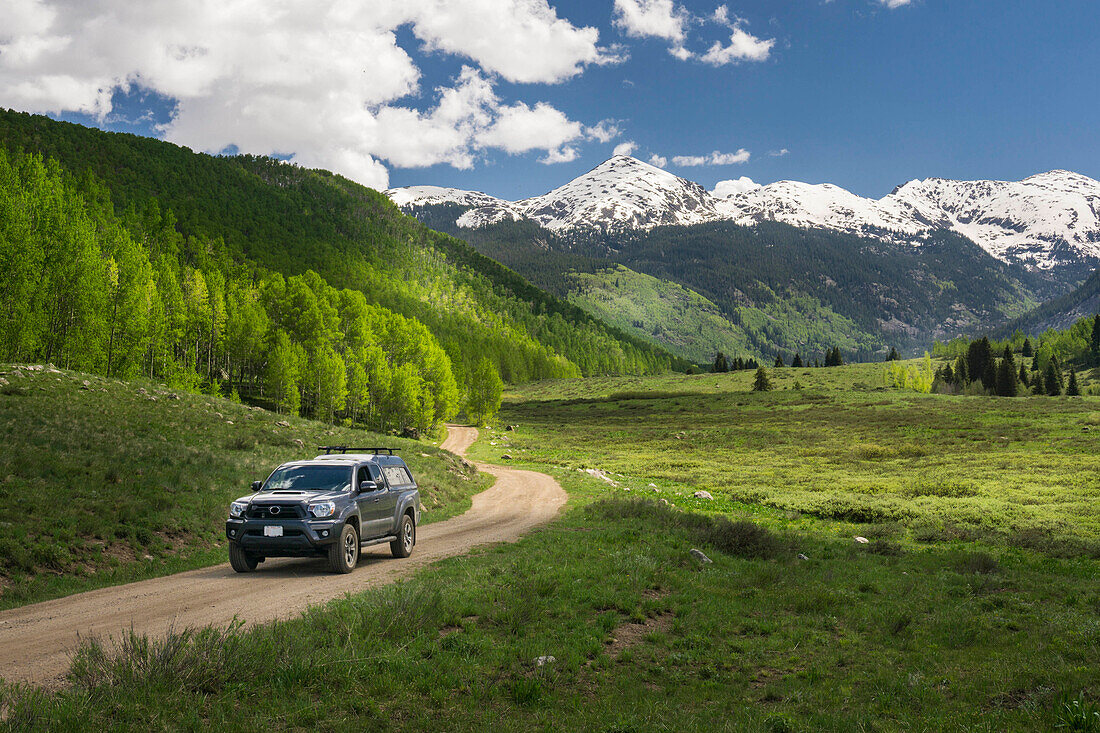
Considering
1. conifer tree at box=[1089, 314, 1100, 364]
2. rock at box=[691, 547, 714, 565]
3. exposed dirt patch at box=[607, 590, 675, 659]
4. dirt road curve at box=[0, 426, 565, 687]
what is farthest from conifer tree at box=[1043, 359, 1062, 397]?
exposed dirt patch at box=[607, 590, 675, 659]

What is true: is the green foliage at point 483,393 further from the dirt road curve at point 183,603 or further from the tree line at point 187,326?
the dirt road curve at point 183,603

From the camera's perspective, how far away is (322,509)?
14.6 meters

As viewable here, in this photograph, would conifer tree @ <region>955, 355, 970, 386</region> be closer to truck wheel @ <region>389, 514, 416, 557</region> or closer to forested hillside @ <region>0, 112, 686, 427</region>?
forested hillside @ <region>0, 112, 686, 427</region>

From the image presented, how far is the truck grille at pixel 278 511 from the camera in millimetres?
14398

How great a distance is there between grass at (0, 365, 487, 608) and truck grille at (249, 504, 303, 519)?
3810mm

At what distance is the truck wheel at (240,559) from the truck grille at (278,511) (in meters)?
1.06

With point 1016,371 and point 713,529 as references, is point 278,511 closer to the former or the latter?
point 713,529

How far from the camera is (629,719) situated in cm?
746

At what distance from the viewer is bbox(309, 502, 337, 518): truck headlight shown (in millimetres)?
14523

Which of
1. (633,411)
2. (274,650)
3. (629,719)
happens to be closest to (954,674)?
(629,719)

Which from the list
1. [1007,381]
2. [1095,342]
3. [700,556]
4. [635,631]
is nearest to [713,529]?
[700,556]

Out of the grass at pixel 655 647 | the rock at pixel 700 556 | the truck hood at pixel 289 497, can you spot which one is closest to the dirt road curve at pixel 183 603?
the grass at pixel 655 647

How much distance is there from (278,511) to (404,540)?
4.76 metres

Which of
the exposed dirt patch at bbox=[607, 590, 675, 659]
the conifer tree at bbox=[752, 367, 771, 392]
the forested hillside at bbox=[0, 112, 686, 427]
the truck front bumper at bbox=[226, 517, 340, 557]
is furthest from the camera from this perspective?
the conifer tree at bbox=[752, 367, 771, 392]
